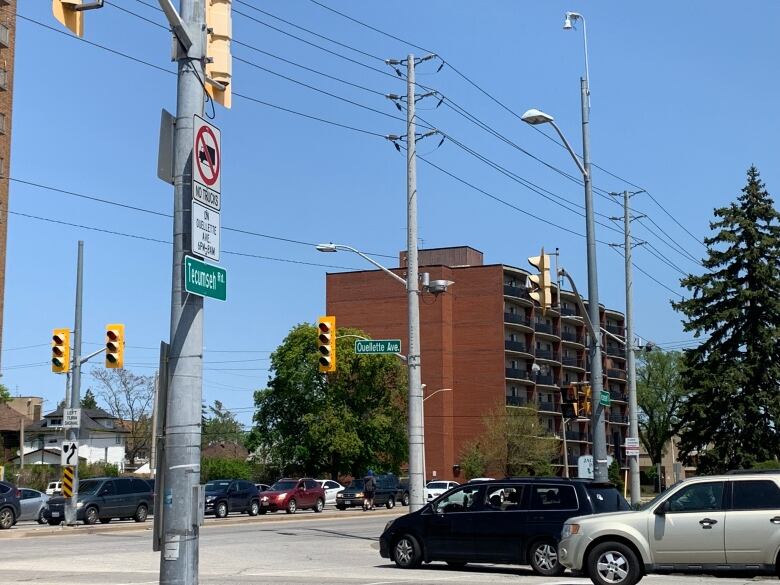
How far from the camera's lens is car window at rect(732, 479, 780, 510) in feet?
48.1

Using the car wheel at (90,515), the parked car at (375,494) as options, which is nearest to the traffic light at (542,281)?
the car wheel at (90,515)

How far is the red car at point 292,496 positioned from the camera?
49219 mm

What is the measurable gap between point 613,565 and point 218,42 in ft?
32.4

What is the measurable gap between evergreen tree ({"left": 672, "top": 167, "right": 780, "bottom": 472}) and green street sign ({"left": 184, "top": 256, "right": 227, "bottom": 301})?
41944 millimetres

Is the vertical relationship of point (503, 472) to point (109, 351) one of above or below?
below

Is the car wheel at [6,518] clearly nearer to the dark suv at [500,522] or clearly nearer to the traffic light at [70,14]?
the dark suv at [500,522]

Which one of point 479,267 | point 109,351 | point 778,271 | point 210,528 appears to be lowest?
point 210,528

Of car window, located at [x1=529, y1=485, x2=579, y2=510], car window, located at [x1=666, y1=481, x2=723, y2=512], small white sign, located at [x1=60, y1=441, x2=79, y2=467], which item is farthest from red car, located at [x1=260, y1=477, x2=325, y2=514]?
car window, located at [x1=666, y1=481, x2=723, y2=512]

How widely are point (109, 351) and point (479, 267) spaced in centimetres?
6629

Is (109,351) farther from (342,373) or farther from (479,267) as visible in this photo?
(479,267)

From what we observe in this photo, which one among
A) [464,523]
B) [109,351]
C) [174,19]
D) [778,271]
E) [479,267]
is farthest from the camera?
[479,267]

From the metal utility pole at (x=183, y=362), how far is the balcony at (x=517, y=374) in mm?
85357

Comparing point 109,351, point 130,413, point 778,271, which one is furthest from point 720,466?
point 130,413

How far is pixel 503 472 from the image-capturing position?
83.9 m
